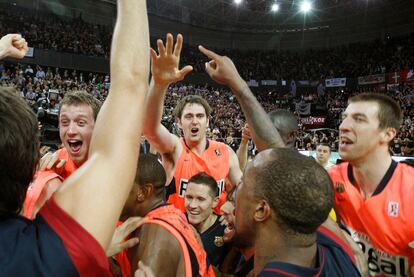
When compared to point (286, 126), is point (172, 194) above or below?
below

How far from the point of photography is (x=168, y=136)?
3715mm

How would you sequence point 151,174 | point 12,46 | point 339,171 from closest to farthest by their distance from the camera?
point 12,46 → point 151,174 → point 339,171


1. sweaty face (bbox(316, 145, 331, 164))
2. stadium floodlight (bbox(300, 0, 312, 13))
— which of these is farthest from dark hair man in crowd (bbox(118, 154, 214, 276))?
stadium floodlight (bbox(300, 0, 312, 13))

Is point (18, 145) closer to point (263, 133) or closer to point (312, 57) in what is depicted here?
point (263, 133)

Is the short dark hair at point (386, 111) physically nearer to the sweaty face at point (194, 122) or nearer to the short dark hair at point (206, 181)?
the short dark hair at point (206, 181)

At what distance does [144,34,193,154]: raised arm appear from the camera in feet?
7.42

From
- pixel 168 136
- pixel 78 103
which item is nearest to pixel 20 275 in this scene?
pixel 78 103

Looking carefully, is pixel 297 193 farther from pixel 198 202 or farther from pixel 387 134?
pixel 198 202

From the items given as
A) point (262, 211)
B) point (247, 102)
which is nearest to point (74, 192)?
point (262, 211)

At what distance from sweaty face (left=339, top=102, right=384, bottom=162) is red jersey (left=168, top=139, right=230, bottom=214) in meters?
1.61

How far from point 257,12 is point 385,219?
31101 mm

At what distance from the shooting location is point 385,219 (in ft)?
8.71

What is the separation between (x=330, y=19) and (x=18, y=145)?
3388cm

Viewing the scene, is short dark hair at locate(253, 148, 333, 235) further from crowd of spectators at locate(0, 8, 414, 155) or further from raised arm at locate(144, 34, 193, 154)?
crowd of spectators at locate(0, 8, 414, 155)
